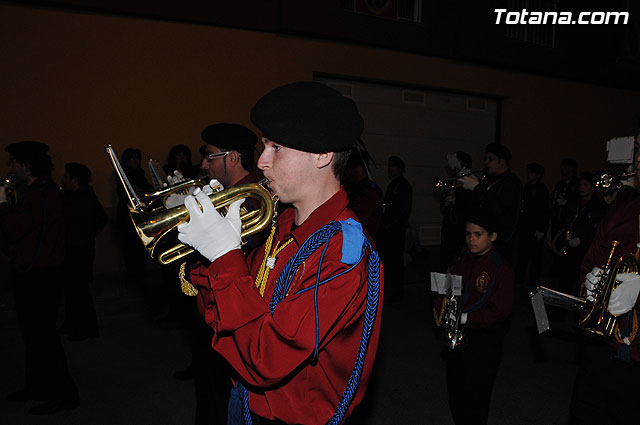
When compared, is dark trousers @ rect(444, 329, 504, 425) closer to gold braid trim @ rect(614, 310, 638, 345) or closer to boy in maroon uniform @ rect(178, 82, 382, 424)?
gold braid trim @ rect(614, 310, 638, 345)

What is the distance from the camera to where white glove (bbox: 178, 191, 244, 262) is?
1.44m

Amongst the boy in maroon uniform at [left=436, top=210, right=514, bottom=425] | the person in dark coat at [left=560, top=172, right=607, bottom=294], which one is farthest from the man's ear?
the person in dark coat at [left=560, top=172, right=607, bottom=294]

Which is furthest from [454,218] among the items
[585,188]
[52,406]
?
[52,406]

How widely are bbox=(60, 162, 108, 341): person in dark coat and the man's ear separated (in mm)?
4676

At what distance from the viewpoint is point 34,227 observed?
13.3 feet

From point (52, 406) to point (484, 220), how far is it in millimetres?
3660

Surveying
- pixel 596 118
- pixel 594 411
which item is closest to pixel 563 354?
pixel 594 411

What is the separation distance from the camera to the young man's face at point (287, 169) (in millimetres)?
1595

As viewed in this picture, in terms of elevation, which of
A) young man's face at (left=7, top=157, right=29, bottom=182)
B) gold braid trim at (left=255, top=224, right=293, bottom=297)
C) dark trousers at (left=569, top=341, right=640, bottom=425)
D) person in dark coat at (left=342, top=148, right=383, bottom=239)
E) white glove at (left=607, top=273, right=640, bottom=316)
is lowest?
dark trousers at (left=569, top=341, right=640, bottom=425)

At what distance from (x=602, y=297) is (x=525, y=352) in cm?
303

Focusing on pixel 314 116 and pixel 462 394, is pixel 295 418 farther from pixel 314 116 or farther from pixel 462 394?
pixel 462 394

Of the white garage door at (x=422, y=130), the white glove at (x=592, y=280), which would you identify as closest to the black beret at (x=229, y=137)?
the white glove at (x=592, y=280)

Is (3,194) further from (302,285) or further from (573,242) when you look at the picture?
(573,242)

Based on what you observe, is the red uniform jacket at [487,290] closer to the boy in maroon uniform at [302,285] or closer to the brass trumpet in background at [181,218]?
the boy in maroon uniform at [302,285]
